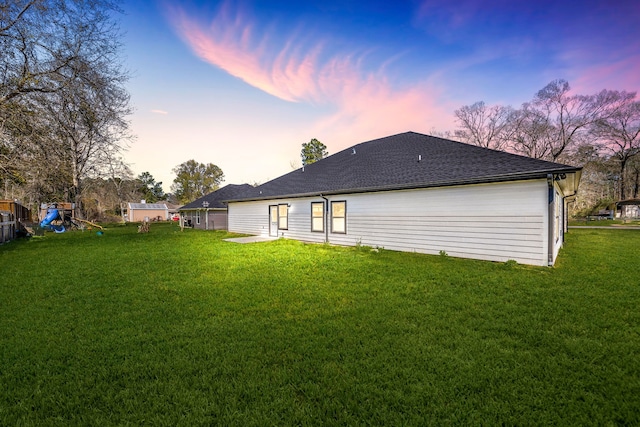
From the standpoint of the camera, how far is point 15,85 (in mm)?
8430

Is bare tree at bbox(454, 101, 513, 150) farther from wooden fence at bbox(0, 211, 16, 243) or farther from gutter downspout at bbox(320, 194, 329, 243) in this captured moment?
wooden fence at bbox(0, 211, 16, 243)

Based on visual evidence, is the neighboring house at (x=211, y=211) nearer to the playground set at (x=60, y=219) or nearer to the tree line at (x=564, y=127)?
the playground set at (x=60, y=219)

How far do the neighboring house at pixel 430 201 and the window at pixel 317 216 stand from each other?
0.05m

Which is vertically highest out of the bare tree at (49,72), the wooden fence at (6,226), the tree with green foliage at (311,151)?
the tree with green foliage at (311,151)

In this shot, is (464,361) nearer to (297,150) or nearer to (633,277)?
(633,277)

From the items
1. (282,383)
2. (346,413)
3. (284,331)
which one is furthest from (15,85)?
(346,413)

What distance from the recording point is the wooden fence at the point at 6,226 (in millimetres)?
12516

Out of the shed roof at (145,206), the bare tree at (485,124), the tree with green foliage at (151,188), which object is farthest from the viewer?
the tree with green foliage at (151,188)

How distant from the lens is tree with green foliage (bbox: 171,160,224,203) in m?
66.4

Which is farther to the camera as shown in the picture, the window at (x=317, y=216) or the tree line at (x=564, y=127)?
the tree line at (x=564, y=127)

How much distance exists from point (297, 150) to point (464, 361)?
31.4m

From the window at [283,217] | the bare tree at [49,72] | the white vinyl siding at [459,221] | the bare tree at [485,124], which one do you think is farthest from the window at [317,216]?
the bare tree at [485,124]

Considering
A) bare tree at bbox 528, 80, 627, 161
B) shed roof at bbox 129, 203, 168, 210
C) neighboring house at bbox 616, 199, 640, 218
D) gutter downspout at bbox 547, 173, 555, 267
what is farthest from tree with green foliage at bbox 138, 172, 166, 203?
neighboring house at bbox 616, 199, 640, 218

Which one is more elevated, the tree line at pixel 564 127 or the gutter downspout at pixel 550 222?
the tree line at pixel 564 127
